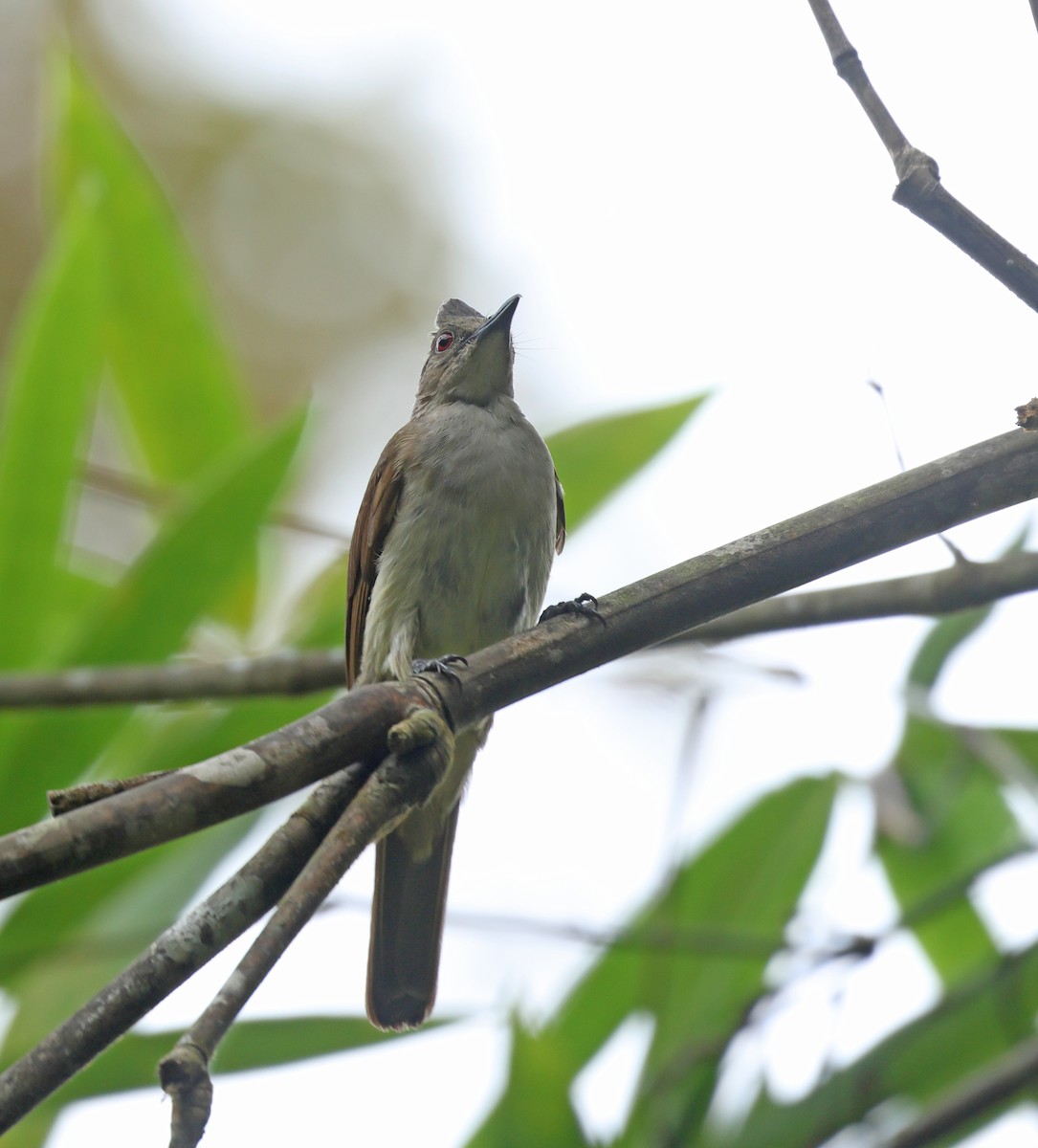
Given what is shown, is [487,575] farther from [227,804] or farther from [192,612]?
[227,804]

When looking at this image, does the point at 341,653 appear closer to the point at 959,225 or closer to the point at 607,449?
the point at 607,449

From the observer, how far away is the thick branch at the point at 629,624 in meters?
1.57

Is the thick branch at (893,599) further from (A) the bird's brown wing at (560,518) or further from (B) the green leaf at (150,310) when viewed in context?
(B) the green leaf at (150,310)

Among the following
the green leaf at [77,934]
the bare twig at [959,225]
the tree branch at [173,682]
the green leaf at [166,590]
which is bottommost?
the bare twig at [959,225]

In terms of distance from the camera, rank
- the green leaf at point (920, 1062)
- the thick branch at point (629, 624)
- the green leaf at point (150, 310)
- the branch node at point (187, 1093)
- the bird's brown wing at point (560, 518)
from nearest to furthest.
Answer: the branch node at point (187, 1093) < the thick branch at point (629, 624) < the green leaf at point (920, 1062) < the bird's brown wing at point (560, 518) < the green leaf at point (150, 310)

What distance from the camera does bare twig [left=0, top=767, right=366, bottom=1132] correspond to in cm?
136

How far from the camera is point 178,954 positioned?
4.91 feet

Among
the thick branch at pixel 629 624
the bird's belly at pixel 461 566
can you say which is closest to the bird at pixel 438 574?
the bird's belly at pixel 461 566

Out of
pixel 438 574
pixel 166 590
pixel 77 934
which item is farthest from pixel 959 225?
pixel 77 934

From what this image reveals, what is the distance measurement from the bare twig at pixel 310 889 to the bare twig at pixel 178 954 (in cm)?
3

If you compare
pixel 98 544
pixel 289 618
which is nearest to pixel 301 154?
pixel 98 544

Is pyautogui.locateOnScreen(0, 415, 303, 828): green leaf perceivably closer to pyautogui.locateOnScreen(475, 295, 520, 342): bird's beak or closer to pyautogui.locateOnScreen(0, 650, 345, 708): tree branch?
pyautogui.locateOnScreen(0, 650, 345, 708): tree branch

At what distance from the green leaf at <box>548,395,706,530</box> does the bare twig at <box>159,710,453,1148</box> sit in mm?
1649

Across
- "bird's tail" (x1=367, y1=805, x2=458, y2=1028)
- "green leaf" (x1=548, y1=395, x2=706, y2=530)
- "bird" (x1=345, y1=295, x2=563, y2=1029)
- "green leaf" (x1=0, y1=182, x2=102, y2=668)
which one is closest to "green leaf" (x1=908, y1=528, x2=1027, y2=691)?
"green leaf" (x1=548, y1=395, x2=706, y2=530)
